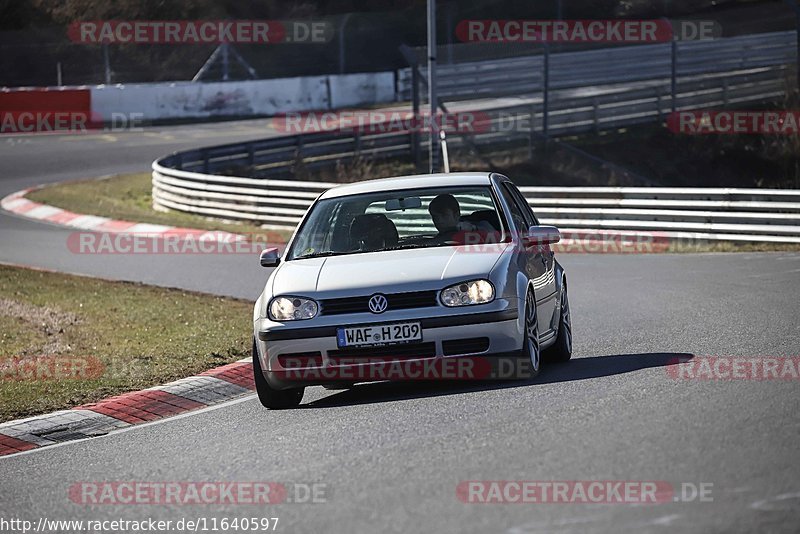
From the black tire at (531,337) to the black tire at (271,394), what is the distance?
1537mm

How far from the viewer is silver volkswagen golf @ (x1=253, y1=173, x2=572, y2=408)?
9.01 meters

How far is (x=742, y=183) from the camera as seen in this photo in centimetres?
3488

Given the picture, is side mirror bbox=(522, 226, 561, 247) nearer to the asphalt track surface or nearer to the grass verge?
the asphalt track surface

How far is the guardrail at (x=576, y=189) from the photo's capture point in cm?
2198

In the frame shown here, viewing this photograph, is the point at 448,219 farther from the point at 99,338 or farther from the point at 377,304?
the point at 99,338

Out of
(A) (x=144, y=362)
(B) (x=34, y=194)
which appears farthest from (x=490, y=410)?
(B) (x=34, y=194)

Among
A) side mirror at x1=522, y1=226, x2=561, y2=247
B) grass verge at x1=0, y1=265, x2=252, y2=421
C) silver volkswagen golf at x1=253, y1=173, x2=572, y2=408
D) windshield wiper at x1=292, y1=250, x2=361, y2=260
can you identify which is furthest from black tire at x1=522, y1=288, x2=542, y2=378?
grass verge at x1=0, y1=265, x2=252, y2=421

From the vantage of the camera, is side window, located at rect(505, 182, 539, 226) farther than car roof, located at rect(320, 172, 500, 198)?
Yes

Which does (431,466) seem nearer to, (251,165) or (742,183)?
(251,165)

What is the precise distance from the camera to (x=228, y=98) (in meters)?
48.5

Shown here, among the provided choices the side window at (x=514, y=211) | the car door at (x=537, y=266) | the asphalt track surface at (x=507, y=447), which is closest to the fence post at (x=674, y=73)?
the asphalt track surface at (x=507, y=447)

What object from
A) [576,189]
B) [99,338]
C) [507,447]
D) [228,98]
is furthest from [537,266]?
[228,98]

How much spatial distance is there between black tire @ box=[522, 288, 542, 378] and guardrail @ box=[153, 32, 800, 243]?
12468 millimetres

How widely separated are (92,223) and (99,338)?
14273mm
